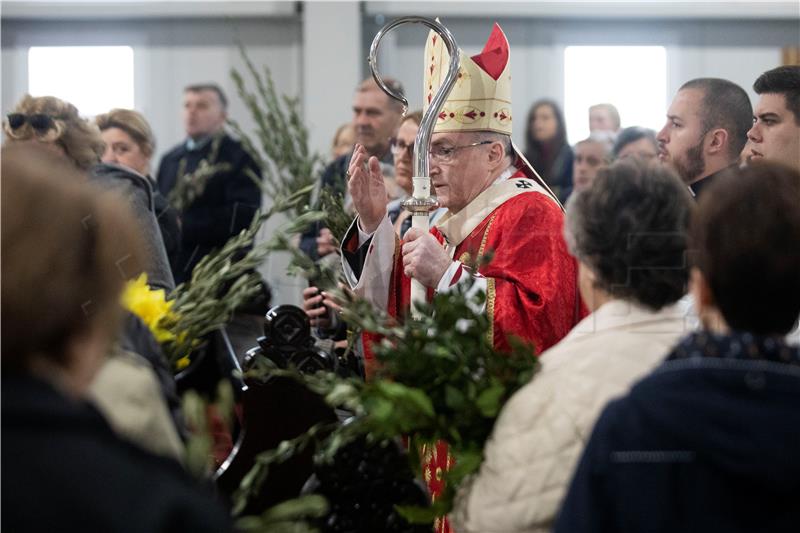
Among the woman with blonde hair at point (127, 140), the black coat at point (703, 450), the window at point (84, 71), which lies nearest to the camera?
the black coat at point (703, 450)

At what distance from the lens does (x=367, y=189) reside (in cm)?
383

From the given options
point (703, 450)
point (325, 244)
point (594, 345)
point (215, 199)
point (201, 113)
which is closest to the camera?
point (703, 450)

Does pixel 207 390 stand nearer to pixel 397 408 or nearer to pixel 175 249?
pixel 175 249

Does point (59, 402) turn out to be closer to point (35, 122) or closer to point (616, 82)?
point (35, 122)

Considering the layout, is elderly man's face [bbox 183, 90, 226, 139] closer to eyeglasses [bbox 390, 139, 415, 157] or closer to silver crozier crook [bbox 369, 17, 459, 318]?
eyeglasses [bbox 390, 139, 415, 157]

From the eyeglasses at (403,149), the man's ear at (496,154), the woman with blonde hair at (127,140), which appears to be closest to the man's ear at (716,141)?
the man's ear at (496,154)

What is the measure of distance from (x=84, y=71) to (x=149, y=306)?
28.1 feet

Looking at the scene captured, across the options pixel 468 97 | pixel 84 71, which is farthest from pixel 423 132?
pixel 84 71

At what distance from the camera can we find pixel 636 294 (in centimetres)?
227

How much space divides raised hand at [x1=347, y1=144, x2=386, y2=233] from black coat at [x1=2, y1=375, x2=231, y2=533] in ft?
7.53

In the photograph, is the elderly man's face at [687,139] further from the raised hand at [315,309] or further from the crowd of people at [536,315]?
the raised hand at [315,309]

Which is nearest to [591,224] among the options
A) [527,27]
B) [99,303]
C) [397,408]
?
[397,408]

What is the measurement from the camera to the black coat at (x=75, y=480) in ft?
4.70

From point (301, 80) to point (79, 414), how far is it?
9.45 meters
